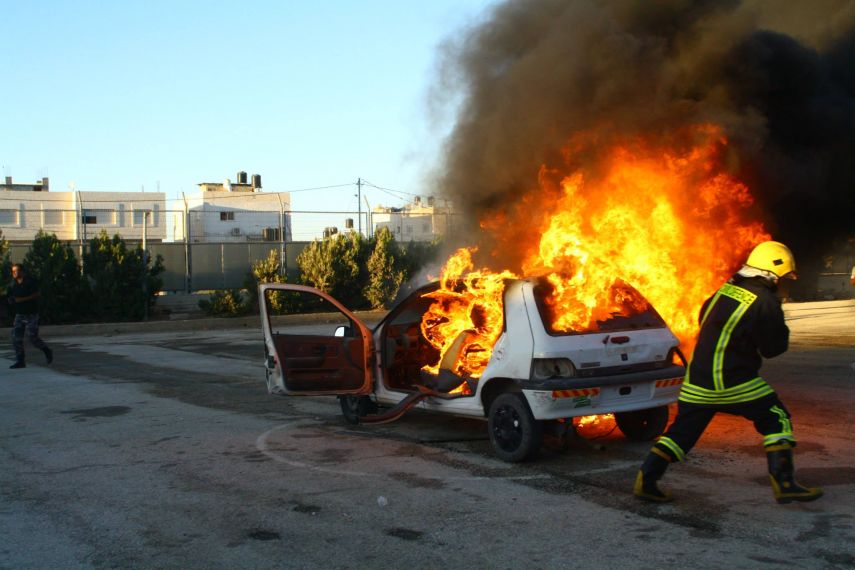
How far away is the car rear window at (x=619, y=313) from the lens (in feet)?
21.5

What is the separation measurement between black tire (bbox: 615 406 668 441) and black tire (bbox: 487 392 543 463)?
1.10 meters

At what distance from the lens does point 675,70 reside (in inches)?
334

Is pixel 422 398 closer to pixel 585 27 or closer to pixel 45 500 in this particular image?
pixel 45 500

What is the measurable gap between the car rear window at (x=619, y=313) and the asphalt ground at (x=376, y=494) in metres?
0.99

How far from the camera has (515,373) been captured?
21.2 feet

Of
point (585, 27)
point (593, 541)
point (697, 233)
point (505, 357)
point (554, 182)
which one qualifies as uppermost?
point (585, 27)

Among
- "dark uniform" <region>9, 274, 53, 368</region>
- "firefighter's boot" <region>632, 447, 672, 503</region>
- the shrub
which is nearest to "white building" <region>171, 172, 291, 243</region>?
the shrub

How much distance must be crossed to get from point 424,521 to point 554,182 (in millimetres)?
4372

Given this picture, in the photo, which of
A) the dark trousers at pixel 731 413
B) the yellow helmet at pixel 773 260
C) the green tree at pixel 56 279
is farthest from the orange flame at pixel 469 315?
the green tree at pixel 56 279

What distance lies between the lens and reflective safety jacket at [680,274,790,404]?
5078mm

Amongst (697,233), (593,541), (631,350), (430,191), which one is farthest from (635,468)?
(430,191)

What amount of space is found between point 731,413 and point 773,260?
981 millimetres

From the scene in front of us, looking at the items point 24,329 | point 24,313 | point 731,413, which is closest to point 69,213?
point 24,329

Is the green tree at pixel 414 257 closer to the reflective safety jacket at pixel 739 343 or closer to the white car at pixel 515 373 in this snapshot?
the white car at pixel 515 373
